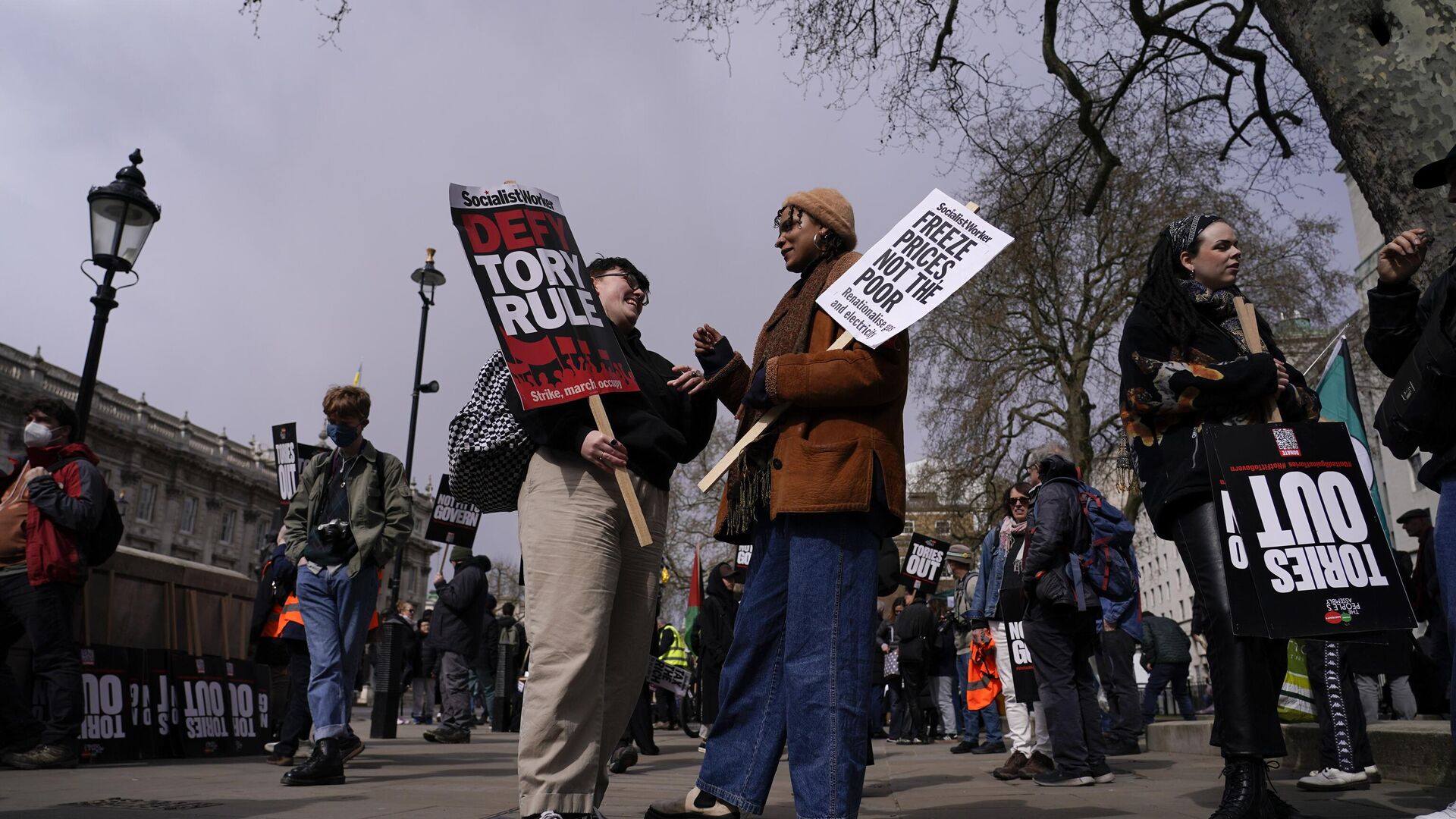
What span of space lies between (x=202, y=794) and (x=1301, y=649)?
18.7 feet

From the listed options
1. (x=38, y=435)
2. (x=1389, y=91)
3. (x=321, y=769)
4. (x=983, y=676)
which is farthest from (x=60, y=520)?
(x=1389, y=91)

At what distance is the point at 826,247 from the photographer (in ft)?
12.9

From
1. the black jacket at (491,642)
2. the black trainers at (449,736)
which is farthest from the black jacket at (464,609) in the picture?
the black jacket at (491,642)

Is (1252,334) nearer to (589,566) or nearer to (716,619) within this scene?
(589,566)

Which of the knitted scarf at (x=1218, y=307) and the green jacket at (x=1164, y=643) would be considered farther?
the green jacket at (x=1164, y=643)

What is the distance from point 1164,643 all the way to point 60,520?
12.4 m

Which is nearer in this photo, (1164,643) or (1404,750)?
(1404,750)

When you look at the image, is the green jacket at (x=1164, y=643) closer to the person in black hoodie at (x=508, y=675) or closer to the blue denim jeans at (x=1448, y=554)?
the person in black hoodie at (x=508, y=675)

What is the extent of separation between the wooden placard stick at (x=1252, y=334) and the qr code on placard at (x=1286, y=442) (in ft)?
0.67

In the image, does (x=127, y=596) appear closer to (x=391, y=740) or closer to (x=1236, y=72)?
(x=391, y=740)

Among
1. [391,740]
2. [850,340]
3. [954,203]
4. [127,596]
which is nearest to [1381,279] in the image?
[954,203]

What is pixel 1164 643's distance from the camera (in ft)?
46.5

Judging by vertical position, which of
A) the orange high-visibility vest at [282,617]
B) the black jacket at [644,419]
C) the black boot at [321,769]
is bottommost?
the black boot at [321,769]

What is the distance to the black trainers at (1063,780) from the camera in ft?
19.4
